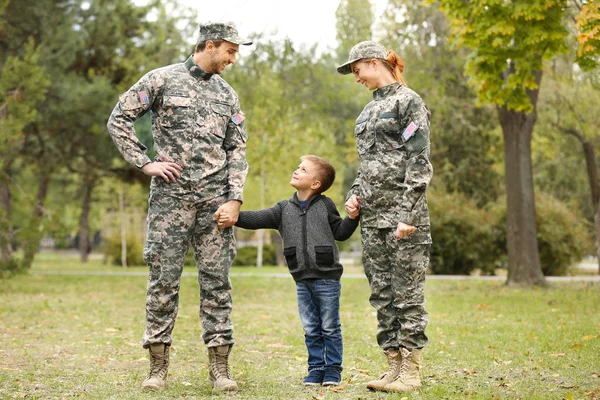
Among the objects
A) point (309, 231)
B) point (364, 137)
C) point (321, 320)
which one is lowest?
point (321, 320)

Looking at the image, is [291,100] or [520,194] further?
[291,100]

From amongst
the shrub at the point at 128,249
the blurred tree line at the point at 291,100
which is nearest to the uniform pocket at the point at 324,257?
the blurred tree line at the point at 291,100

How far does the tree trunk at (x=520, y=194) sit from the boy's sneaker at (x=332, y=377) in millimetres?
11027

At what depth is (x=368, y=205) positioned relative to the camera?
5574 mm

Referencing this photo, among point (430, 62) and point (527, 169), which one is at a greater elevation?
Result: point (430, 62)

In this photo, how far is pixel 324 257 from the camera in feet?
18.5

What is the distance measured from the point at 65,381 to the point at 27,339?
2.97 metres

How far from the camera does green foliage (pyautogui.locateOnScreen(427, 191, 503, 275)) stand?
2198 centimetres

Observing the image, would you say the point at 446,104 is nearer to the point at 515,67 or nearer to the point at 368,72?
the point at 515,67

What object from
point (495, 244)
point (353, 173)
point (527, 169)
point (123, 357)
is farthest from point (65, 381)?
point (353, 173)

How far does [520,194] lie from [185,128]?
456 inches

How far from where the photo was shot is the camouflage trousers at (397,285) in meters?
5.41

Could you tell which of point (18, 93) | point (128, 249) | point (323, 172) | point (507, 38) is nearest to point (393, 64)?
point (323, 172)

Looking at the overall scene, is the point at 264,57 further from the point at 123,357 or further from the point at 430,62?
the point at 123,357
